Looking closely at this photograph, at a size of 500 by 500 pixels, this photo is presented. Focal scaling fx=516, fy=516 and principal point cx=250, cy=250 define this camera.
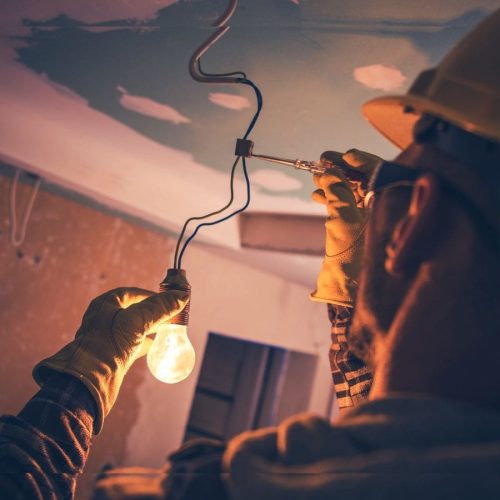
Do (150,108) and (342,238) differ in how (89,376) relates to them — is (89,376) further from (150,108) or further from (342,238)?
(150,108)

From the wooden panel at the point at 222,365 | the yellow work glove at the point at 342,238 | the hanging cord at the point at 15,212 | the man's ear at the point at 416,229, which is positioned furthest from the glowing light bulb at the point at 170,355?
the wooden panel at the point at 222,365

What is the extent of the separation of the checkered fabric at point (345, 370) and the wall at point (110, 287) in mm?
1785

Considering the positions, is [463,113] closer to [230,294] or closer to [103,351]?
[103,351]

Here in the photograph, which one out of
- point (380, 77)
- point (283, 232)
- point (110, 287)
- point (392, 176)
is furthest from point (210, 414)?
point (392, 176)

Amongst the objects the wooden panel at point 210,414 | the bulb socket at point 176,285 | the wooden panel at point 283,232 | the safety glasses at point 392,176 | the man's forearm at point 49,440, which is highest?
the wooden panel at point 283,232

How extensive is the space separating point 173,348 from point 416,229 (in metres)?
0.84

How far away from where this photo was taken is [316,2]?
1.06m

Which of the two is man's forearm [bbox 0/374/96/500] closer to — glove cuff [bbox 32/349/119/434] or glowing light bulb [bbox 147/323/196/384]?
glove cuff [bbox 32/349/119/434]

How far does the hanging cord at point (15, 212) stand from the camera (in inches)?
95.7

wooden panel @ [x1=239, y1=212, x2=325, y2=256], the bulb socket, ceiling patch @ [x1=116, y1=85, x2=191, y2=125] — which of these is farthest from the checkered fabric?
wooden panel @ [x1=239, y1=212, x2=325, y2=256]

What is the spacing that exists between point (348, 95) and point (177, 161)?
1077 mm

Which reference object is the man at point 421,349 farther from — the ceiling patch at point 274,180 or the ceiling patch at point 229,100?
the ceiling patch at point 274,180

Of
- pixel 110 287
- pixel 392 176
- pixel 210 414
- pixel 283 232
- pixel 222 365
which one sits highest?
pixel 283 232

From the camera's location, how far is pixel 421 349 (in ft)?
2.08
